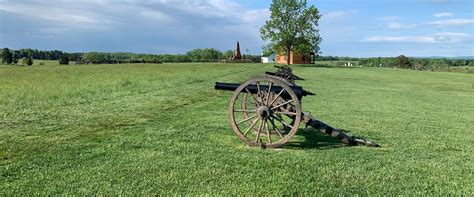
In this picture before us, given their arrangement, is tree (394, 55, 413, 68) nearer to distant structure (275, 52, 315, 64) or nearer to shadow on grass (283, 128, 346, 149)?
distant structure (275, 52, 315, 64)

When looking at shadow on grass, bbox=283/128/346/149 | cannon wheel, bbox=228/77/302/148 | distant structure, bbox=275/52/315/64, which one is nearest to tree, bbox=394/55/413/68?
distant structure, bbox=275/52/315/64

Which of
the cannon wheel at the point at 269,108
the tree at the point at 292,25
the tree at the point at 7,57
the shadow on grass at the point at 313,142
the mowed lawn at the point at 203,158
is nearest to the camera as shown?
the mowed lawn at the point at 203,158

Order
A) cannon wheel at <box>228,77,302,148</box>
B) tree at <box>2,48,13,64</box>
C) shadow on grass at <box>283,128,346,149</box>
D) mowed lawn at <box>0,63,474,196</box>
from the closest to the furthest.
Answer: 1. mowed lawn at <box>0,63,474,196</box>
2. cannon wheel at <box>228,77,302,148</box>
3. shadow on grass at <box>283,128,346,149</box>
4. tree at <box>2,48,13,64</box>

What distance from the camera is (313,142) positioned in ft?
30.2

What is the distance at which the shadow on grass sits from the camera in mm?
8727

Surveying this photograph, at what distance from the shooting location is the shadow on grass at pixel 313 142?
28.6 ft

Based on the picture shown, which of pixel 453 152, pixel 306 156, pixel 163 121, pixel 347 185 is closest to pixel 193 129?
pixel 163 121

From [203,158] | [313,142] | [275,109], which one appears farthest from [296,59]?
[203,158]

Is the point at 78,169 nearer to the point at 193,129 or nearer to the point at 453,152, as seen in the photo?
the point at 193,129

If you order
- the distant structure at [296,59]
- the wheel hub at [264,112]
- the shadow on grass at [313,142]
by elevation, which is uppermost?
the distant structure at [296,59]

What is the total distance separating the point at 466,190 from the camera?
20.6 feet

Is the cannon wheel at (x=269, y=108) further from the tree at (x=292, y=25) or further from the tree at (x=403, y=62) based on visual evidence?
the tree at (x=403, y=62)

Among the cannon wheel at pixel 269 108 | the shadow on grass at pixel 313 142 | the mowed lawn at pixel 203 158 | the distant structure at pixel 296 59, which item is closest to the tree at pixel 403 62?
the distant structure at pixel 296 59

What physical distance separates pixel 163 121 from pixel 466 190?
7.23m
